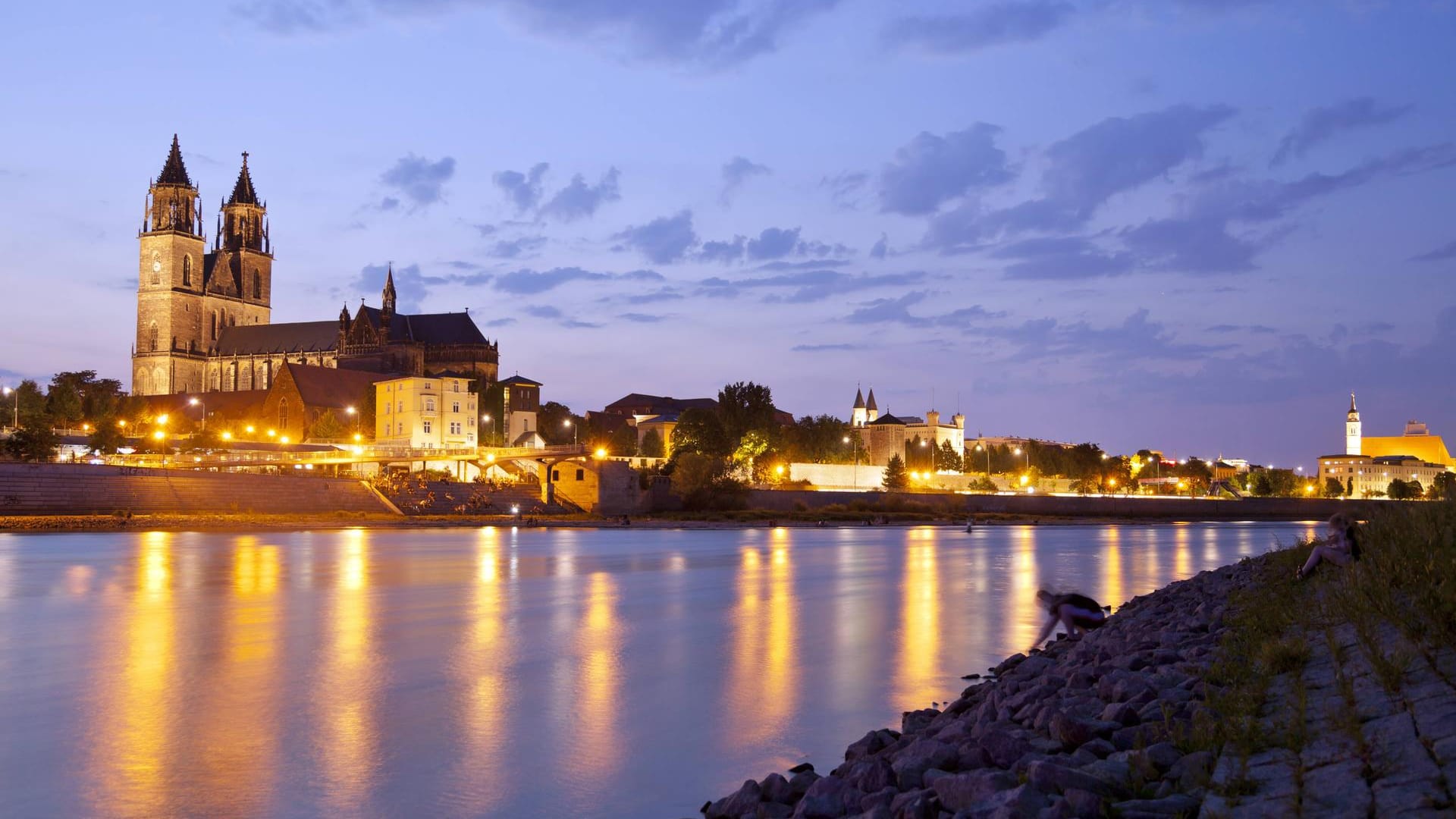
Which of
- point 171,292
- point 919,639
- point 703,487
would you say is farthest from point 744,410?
point 171,292

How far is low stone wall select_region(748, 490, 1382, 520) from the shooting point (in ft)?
299

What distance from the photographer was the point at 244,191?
192250 mm

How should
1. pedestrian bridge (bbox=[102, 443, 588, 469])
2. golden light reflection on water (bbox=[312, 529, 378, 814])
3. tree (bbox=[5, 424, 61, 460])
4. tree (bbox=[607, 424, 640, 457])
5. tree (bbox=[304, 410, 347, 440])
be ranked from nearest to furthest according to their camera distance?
golden light reflection on water (bbox=[312, 529, 378, 814])
tree (bbox=[5, 424, 61, 460])
pedestrian bridge (bbox=[102, 443, 588, 469])
tree (bbox=[304, 410, 347, 440])
tree (bbox=[607, 424, 640, 457])

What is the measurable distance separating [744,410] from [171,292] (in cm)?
11348

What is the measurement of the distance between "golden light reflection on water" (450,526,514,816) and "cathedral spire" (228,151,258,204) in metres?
184

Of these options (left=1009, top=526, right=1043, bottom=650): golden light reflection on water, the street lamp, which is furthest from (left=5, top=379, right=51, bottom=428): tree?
(left=1009, top=526, right=1043, bottom=650): golden light reflection on water

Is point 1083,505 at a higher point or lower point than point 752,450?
lower

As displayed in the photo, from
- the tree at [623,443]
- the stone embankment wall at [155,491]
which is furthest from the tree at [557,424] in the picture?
the stone embankment wall at [155,491]

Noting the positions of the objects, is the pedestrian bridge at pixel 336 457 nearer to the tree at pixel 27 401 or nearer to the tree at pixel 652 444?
the tree at pixel 27 401

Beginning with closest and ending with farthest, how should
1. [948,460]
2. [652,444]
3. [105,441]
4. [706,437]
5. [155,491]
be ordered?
[155,491], [105,441], [706,437], [652,444], [948,460]

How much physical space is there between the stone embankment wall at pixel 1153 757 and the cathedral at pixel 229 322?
147046mm

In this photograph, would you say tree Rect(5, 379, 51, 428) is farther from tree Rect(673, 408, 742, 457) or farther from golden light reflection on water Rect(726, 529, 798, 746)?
golden light reflection on water Rect(726, 529, 798, 746)

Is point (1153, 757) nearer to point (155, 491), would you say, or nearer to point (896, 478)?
point (155, 491)

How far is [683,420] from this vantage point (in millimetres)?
107625
